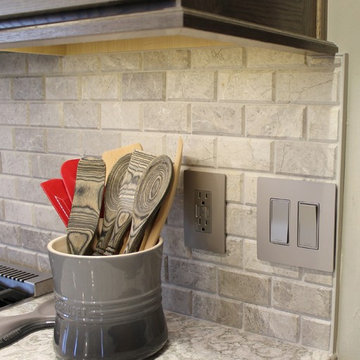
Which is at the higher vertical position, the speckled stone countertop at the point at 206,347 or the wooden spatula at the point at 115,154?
the wooden spatula at the point at 115,154

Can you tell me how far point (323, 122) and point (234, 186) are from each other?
21 centimetres

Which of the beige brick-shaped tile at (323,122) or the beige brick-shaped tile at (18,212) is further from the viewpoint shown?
the beige brick-shaped tile at (18,212)

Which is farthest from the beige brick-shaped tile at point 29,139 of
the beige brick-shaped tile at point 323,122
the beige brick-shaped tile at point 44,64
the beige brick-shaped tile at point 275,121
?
the beige brick-shaped tile at point 323,122

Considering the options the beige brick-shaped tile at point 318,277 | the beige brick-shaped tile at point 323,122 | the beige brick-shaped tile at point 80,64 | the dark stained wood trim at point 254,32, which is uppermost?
the beige brick-shaped tile at point 80,64

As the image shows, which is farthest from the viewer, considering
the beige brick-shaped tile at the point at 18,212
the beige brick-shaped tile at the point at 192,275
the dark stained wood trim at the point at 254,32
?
the beige brick-shaped tile at the point at 18,212

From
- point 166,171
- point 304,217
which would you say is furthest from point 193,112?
point 304,217

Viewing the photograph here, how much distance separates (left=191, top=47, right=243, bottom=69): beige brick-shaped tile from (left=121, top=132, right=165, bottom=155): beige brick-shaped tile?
0.17 m

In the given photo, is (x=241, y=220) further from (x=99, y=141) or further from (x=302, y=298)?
(x=99, y=141)

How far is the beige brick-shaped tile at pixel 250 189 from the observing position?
3.40ft

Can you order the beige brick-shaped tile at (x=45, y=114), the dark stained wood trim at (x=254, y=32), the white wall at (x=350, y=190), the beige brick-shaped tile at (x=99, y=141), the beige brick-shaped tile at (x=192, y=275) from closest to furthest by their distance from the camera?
the dark stained wood trim at (x=254, y=32) → the white wall at (x=350, y=190) → the beige brick-shaped tile at (x=192, y=275) → the beige brick-shaped tile at (x=99, y=141) → the beige brick-shaped tile at (x=45, y=114)

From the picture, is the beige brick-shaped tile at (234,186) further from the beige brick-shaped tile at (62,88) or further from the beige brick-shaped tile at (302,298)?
the beige brick-shaped tile at (62,88)

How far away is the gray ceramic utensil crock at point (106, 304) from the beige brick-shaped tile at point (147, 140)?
10.4 inches

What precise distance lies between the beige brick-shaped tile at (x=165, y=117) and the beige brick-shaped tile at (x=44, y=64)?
28cm

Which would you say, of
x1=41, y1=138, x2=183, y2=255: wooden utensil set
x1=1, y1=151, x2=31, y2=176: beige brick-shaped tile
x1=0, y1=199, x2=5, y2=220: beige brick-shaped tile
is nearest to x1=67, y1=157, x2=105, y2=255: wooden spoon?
x1=41, y1=138, x2=183, y2=255: wooden utensil set
